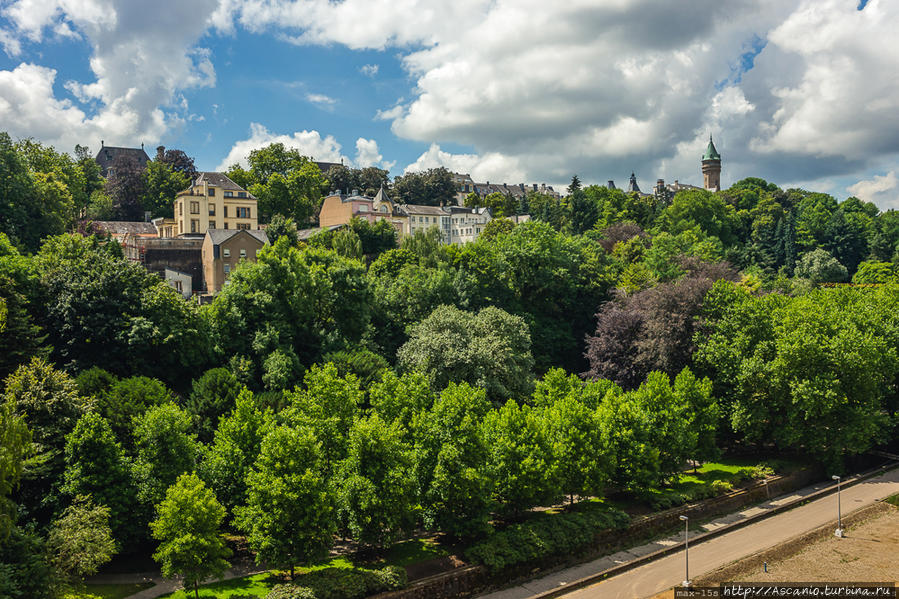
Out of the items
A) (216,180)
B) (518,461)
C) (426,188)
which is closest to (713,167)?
(426,188)

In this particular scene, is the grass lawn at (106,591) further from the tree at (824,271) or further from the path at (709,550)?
the tree at (824,271)

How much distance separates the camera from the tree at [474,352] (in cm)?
4203

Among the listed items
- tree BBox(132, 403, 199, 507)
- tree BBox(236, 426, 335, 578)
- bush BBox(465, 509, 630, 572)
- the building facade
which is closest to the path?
bush BBox(465, 509, 630, 572)

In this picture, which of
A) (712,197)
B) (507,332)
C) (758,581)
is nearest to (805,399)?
(758,581)

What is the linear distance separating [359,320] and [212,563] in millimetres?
23573

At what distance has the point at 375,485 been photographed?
1082 inches

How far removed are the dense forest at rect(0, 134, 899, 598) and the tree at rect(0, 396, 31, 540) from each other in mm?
63

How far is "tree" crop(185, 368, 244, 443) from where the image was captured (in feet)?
110

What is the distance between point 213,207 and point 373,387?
2260 inches

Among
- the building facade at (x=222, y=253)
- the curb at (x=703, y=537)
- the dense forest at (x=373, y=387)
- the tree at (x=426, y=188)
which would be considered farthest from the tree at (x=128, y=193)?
the curb at (x=703, y=537)

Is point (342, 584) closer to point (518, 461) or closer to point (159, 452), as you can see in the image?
point (159, 452)

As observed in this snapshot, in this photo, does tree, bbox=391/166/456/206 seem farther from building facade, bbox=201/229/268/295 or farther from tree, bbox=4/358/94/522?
tree, bbox=4/358/94/522

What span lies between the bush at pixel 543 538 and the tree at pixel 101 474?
14.7 metres

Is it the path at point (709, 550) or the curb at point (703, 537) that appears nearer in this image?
the path at point (709, 550)
